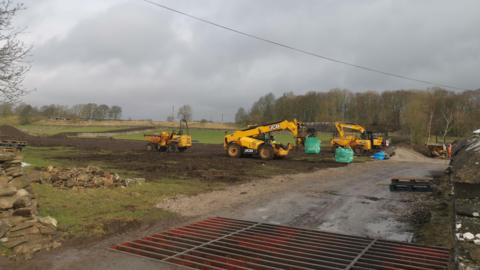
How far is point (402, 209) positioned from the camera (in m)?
10.4

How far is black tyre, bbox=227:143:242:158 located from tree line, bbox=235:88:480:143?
1318 inches

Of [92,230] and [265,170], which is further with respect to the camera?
[265,170]

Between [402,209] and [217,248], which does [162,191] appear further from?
[402,209]

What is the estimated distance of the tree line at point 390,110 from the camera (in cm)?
5275

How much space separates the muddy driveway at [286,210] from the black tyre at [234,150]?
11.3 m

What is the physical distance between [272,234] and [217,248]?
1461 mm

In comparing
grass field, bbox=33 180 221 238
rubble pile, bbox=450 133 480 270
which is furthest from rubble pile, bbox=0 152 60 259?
rubble pile, bbox=450 133 480 270

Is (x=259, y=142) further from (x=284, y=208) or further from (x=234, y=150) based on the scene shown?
(x=284, y=208)

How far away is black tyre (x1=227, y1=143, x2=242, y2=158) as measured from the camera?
2691 centimetres

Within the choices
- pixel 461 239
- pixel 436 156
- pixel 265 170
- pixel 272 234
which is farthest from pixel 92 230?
pixel 436 156

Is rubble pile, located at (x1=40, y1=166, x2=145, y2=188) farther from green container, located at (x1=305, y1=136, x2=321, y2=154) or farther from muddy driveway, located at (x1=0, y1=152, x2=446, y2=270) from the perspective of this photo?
green container, located at (x1=305, y1=136, x2=321, y2=154)

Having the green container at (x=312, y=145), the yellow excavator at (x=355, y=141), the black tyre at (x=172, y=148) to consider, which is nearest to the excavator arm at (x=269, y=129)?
the green container at (x=312, y=145)

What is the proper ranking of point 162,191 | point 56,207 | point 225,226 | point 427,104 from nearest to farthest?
point 225,226, point 56,207, point 162,191, point 427,104

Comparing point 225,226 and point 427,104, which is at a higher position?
point 427,104
